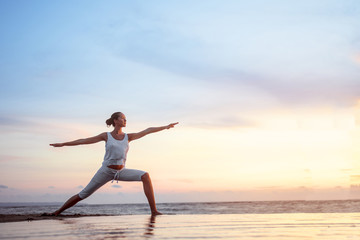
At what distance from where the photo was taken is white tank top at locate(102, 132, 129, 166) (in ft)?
28.4

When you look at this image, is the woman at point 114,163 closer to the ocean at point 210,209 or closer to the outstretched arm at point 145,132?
the outstretched arm at point 145,132

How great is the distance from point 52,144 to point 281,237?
578 cm

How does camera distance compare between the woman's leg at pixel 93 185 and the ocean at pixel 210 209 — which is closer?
the woman's leg at pixel 93 185

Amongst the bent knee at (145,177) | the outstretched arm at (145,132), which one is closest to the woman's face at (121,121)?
the outstretched arm at (145,132)

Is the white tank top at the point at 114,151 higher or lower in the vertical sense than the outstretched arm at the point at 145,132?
lower

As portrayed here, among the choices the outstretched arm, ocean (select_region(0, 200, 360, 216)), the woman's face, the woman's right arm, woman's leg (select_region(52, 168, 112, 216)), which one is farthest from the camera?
ocean (select_region(0, 200, 360, 216))

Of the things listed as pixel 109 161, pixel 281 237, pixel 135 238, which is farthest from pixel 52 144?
pixel 281 237

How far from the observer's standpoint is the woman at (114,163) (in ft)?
28.5

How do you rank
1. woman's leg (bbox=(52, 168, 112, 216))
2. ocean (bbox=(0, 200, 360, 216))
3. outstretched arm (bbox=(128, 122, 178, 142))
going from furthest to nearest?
ocean (bbox=(0, 200, 360, 216)), outstretched arm (bbox=(128, 122, 178, 142)), woman's leg (bbox=(52, 168, 112, 216))

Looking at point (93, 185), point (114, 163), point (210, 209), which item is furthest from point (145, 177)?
point (210, 209)

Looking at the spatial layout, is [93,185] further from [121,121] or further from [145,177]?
[121,121]

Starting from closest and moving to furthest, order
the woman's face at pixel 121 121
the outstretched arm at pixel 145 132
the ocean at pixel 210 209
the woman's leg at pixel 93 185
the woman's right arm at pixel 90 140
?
the woman's right arm at pixel 90 140
the woman's leg at pixel 93 185
the woman's face at pixel 121 121
the outstretched arm at pixel 145 132
the ocean at pixel 210 209

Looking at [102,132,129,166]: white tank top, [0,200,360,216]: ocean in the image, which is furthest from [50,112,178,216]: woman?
[0,200,360,216]: ocean

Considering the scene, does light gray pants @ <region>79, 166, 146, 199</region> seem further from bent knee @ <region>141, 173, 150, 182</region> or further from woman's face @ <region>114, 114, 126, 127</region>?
woman's face @ <region>114, 114, 126, 127</region>
